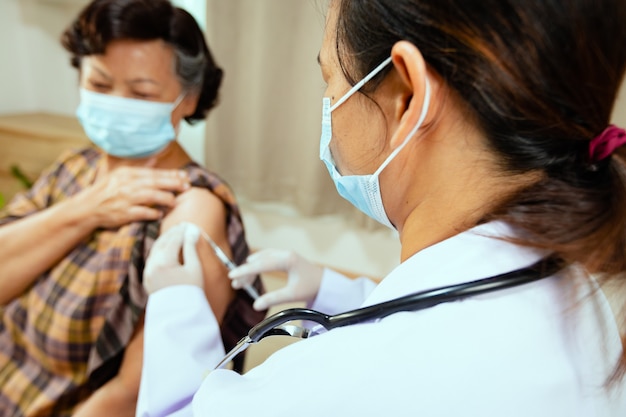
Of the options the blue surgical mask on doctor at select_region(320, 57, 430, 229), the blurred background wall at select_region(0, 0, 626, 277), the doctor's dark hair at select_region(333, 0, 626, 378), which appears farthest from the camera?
the blurred background wall at select_region(0, 0, 626, 277)

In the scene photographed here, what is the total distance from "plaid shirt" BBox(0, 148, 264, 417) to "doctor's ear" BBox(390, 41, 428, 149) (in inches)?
30.4

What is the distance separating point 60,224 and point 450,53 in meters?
1.08

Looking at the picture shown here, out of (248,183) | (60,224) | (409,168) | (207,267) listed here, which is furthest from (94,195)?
(248,183)

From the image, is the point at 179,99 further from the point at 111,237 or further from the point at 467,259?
the point at 467,259

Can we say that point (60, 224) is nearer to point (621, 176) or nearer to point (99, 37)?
point (99, 37)

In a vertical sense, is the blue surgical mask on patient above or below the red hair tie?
below

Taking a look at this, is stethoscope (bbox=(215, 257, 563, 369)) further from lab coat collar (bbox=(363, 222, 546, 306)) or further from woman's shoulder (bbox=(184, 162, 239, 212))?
woman's shoulder (bbox=(184, 162, 239, 212))

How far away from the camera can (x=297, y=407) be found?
1.57 feet

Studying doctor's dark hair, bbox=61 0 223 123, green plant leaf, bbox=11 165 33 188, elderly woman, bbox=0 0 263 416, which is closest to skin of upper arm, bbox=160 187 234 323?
elderly woman, bbox=0 0 263 416

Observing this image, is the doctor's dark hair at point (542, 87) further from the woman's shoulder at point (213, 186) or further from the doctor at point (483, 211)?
the woman's shoulder at point (213, 186)

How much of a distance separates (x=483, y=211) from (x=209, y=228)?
0.77 meters

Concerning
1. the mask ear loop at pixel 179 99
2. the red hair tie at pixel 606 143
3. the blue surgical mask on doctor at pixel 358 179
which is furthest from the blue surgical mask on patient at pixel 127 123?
the red hair tie at pixel 606 143

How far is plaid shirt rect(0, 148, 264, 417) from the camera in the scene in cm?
110

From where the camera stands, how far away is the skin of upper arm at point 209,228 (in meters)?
1.12
